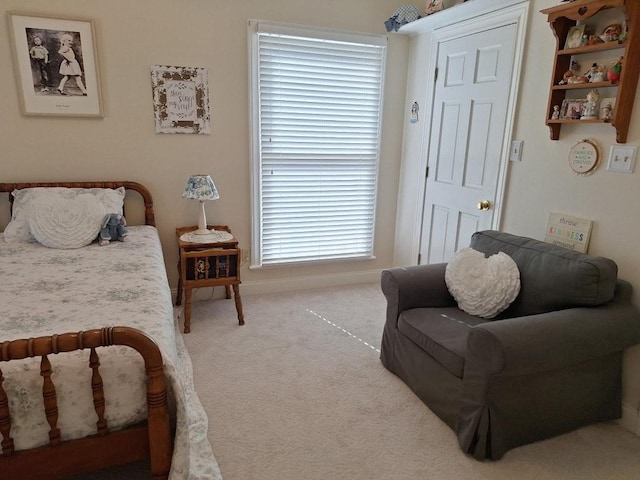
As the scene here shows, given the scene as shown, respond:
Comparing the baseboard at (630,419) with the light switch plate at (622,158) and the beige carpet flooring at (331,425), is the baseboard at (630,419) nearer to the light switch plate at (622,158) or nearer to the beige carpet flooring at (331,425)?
the beige carpet flooring at (331,425)

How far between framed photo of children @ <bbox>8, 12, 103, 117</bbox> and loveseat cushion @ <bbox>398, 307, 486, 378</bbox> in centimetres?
248

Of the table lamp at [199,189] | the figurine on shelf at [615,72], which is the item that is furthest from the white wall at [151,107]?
the figurine on shelf at [615,72]

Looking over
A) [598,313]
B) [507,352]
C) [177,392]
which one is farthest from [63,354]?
[598,313]

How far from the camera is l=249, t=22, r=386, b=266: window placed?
321cm

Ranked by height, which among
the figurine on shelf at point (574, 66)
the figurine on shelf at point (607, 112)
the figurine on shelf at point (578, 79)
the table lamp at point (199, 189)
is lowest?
the table lamp at point (199, 189)

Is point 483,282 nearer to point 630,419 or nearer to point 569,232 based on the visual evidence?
point 569,232

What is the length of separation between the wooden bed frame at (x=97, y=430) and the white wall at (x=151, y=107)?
2.03 metres

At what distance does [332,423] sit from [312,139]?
7.30 ft

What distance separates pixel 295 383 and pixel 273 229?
148cm

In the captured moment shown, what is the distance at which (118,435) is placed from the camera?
1.34 m

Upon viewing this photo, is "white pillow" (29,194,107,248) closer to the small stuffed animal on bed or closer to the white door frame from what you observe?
the small stuffed animal on bed

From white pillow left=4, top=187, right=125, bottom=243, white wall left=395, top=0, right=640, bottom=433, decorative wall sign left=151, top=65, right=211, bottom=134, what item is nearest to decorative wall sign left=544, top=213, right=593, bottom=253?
white wall left=395, top=0, right=640, bottom=433

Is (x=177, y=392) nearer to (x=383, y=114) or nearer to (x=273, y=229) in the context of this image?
(x=273, y=229)

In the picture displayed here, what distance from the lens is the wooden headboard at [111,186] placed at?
2.74 meters
